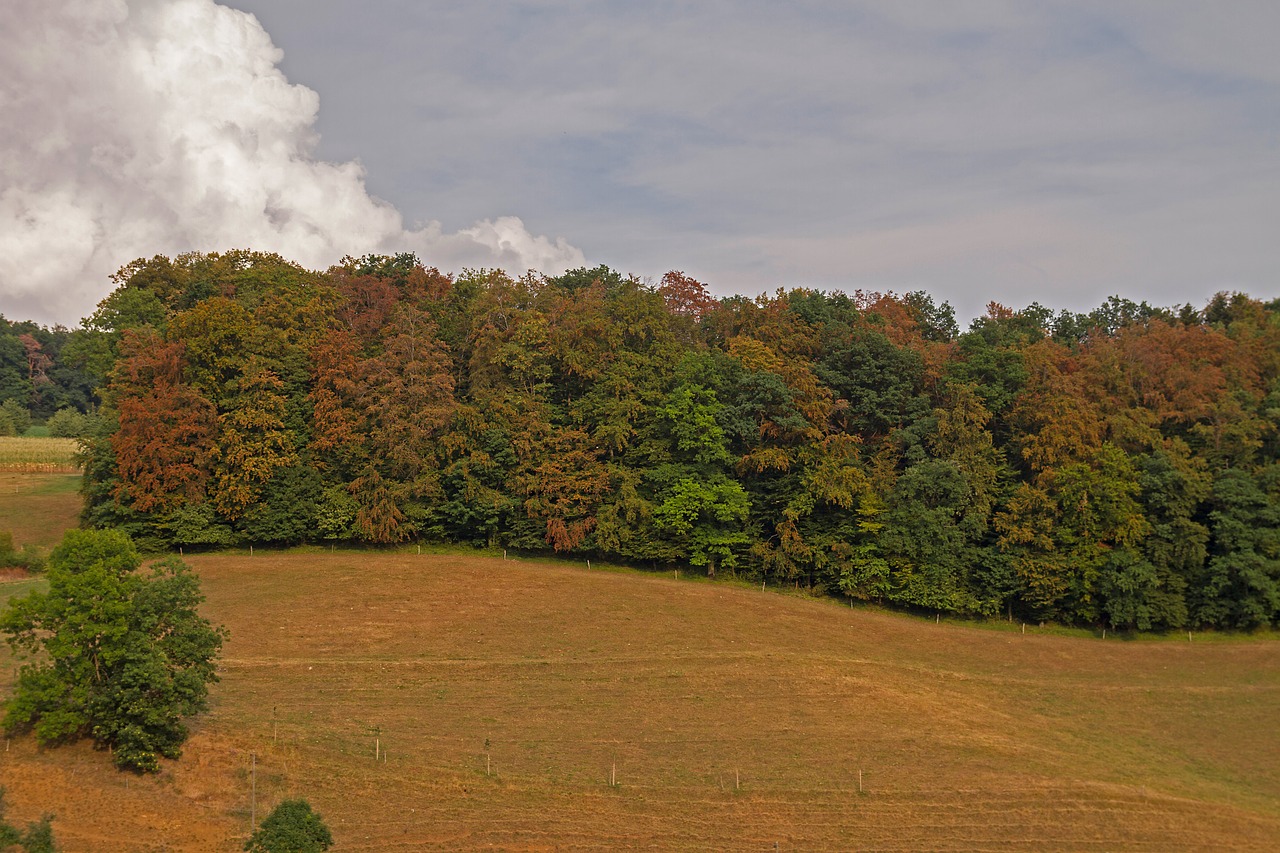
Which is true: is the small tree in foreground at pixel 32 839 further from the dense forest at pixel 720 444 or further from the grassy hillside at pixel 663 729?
the dense forest at pixel 720 444

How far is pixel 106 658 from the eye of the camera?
25.9 m

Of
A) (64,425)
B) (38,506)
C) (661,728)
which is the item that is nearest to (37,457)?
(64,425)

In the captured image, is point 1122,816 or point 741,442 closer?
point 1122,816

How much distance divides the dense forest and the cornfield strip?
17.5 m

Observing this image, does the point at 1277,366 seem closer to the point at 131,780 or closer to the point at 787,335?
the point at 787,335

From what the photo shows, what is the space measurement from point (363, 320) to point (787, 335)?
1059 inches

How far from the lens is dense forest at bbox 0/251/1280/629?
1941 inches

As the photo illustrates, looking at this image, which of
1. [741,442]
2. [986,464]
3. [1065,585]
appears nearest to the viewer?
[1065,585]

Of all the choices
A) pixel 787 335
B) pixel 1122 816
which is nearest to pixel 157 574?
pixel 1122 816

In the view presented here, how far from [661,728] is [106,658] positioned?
1778 cm

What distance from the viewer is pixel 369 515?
52.7 metres

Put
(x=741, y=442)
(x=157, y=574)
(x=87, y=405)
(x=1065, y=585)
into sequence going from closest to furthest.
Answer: (x=157, y=574) → (x=1065, y=585) → (x=741, y=442) → (x=87, y=405)

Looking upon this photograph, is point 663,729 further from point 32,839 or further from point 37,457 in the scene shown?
point 37,457

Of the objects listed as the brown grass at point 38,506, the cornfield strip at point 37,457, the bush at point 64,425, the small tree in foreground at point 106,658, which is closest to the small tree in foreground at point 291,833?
the small tree in foreground at point 106,658
